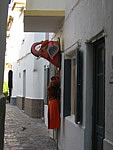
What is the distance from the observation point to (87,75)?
7168 millimetres

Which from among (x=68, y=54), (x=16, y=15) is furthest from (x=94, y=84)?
(x=16, y=15)

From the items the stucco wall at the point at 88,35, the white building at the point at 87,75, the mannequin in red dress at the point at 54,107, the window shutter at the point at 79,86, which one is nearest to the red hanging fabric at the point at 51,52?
the mannequin in red dress at the point at 54,107

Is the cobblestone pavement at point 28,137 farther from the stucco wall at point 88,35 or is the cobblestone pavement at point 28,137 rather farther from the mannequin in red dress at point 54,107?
the stucco wall at point 88,35

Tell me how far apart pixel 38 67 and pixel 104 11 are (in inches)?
545

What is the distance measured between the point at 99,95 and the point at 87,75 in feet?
1.93

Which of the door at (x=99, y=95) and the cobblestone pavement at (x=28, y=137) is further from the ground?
the door at (x=99, y=95)

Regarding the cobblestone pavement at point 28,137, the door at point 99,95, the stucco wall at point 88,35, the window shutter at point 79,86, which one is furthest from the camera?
the cobblestone pavement at point 28,137

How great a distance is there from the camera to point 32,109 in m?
19.0

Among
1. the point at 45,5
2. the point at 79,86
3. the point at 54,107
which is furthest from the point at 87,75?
the point at 45,5

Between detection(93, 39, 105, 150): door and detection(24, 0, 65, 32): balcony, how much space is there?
3.89 meters

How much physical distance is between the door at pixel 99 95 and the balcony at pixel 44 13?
3.89 m

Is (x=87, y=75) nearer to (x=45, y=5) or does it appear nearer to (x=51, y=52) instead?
(x=51, y=52)

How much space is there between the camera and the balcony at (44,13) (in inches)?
418

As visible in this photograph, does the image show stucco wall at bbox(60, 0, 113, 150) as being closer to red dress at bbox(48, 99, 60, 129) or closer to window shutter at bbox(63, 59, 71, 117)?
window shutter at bbox(63, 59, 71, 117)
